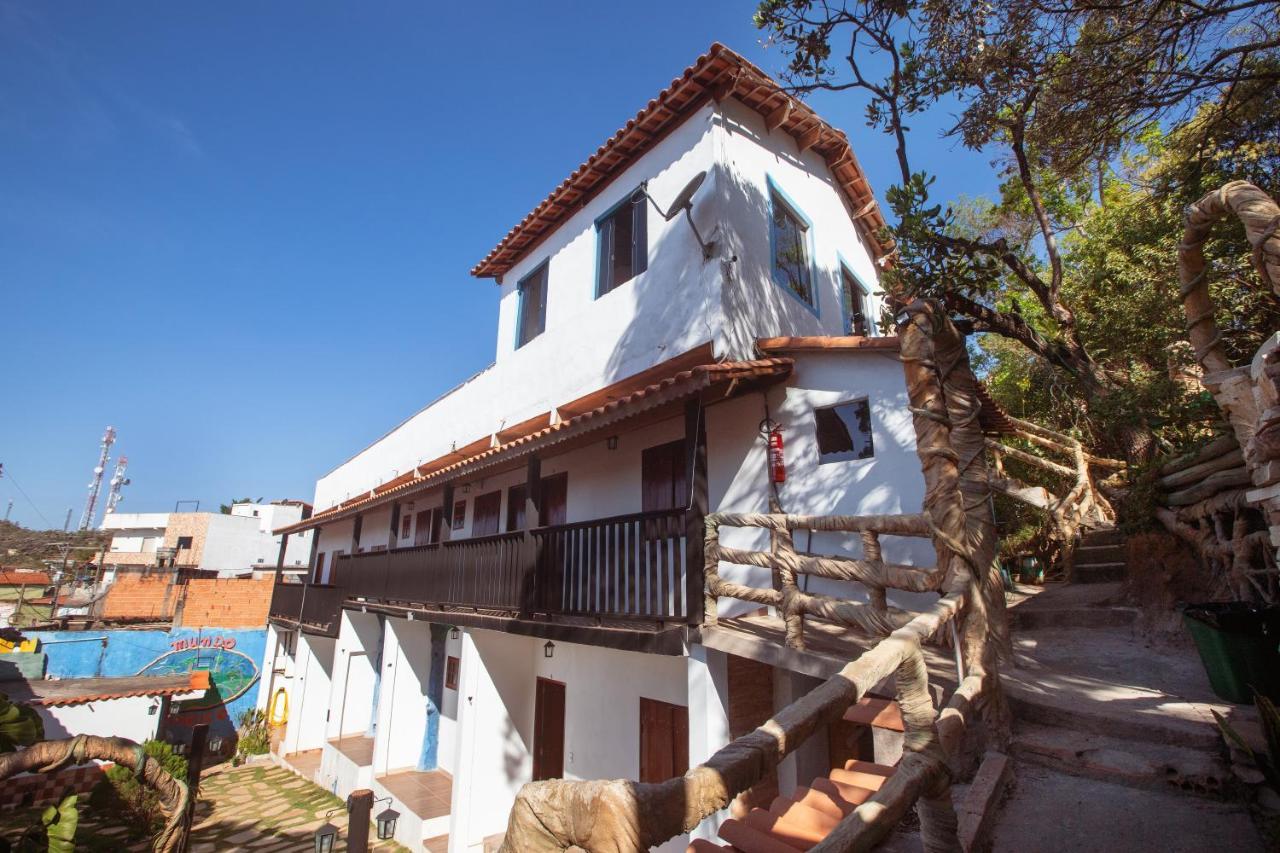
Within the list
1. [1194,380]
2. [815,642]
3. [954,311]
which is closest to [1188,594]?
[954,311]

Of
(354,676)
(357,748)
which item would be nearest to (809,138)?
(354,676)

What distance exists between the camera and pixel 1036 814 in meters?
2.99

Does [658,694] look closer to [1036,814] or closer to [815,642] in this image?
[815,642]

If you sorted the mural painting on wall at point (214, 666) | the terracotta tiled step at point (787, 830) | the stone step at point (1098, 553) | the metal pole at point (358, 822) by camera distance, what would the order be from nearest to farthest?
1. the terracotta tiled step at point (787, 830)
2. the metal pole at point (358, 822)
3. the stone step at point (1098, 553)
4. the mural painting on wall at point (214, 666)

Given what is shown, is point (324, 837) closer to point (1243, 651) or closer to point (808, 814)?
point (808, 814)

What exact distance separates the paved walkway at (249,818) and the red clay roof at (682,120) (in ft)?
40.9

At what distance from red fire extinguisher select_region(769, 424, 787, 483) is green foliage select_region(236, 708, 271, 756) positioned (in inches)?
782

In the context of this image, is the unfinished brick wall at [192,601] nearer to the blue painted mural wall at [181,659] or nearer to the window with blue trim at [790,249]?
the blue painted mural wall at [181,659]

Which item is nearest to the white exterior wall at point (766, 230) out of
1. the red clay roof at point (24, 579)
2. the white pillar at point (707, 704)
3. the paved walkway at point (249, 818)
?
the white pillar at point (707, 704)

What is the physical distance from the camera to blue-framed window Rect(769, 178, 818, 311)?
8.95m

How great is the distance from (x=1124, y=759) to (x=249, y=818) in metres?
16.5

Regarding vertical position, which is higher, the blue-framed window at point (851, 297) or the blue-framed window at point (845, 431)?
the blue-framed window at point (851, 297)

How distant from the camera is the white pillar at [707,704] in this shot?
5377 mm

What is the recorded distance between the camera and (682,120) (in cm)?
911
